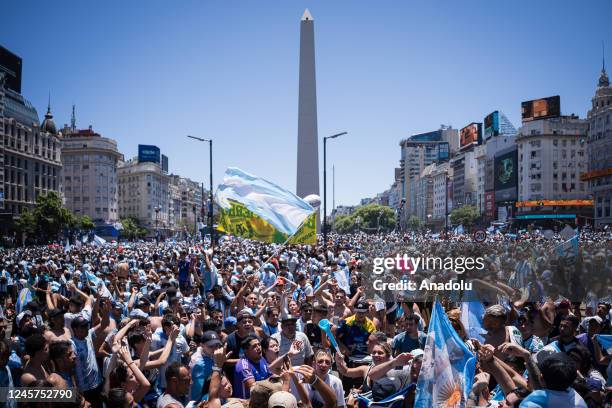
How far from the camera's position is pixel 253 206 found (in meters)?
13.2

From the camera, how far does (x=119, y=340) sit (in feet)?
17.7

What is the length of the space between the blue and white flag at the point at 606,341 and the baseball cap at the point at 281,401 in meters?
4.71

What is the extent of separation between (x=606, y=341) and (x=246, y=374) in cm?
420

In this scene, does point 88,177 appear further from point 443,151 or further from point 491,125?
point 443,151

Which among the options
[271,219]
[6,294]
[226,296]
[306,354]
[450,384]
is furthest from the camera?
[6,294]

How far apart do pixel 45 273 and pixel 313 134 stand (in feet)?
97.6

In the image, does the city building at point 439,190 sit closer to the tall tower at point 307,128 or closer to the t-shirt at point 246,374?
the tall tower at point 307,128

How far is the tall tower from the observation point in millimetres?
43469

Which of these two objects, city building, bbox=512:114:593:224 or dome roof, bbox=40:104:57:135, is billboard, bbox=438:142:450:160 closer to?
city building, bbox=512:114:593:224

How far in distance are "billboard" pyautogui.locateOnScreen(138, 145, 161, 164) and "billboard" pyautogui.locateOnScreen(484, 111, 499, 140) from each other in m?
80.1

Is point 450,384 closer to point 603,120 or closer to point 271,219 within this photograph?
point 271,219

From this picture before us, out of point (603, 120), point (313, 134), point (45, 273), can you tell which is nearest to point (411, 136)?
point (603, 120)

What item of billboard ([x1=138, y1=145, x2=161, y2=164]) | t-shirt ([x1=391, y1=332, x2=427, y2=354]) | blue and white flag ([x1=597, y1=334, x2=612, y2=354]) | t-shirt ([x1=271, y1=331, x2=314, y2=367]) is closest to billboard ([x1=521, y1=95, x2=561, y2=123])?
billboard ([x1=138, y1=145, x2=161, y2=164])

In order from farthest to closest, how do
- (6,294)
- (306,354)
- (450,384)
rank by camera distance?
(6,294) → (306,354) → (450,384)
